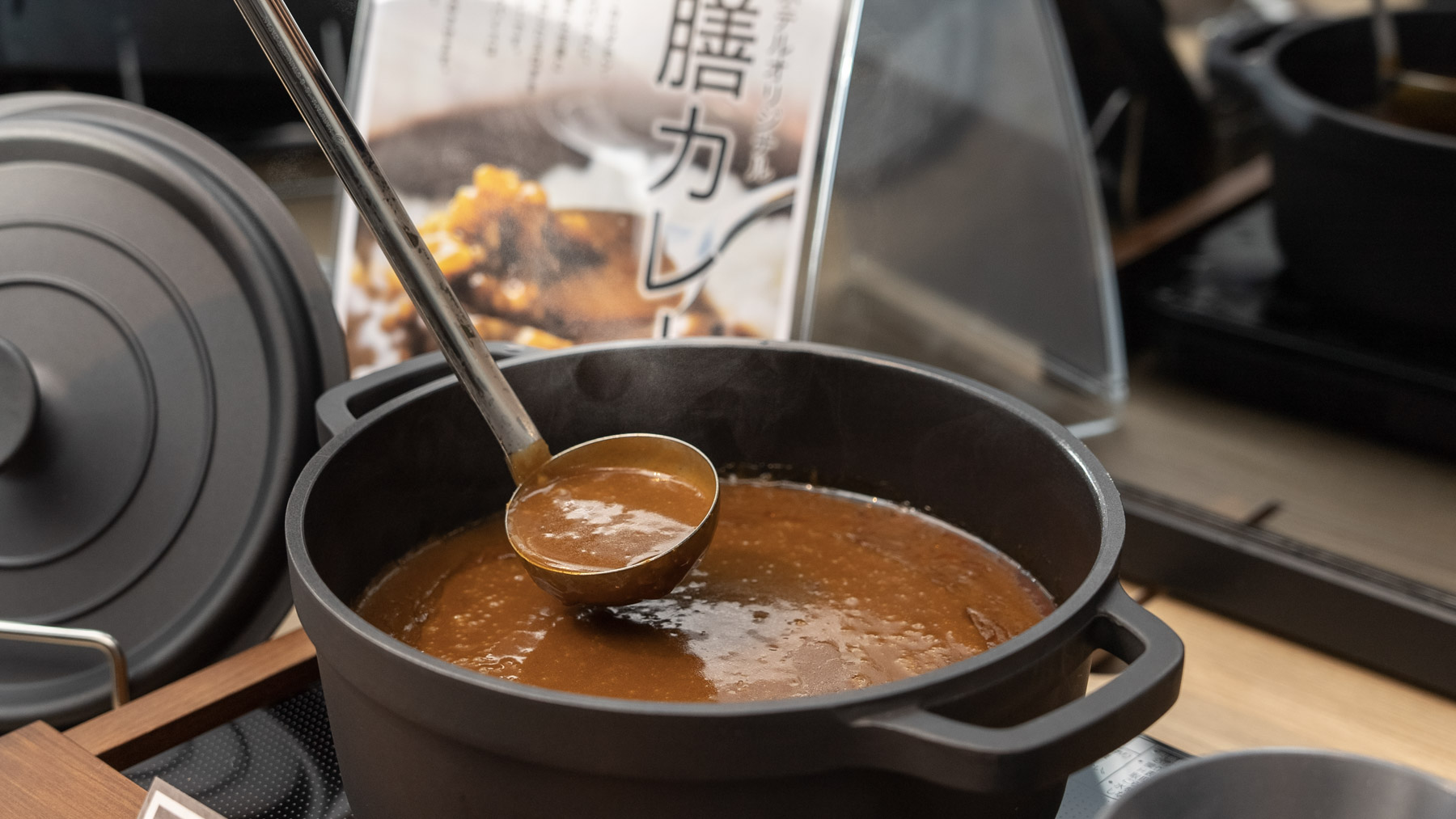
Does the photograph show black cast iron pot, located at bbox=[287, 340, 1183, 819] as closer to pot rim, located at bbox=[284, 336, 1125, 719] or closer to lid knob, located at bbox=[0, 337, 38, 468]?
pot rim, located at bbox=[284, 336, 1125, 719]

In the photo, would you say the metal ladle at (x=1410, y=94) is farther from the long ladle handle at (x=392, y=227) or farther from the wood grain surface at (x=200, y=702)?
the wood grain surface at (x=200, y=702)

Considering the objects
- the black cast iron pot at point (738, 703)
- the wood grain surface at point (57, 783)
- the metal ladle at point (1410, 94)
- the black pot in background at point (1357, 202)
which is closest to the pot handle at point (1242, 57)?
the black pot in background at point (1357, 202)

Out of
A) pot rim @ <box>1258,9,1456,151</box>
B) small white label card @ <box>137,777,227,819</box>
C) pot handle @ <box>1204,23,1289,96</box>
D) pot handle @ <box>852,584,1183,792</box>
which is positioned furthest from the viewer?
pot handle @ <box>1204,23,1289,96</box>

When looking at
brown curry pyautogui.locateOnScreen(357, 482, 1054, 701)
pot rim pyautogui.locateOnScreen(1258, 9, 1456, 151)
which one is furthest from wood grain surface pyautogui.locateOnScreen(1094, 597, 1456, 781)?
pot rim pyautogui.locateOnScreen(1258, 9, 1456, 151)

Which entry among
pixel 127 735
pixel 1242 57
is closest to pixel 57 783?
pixel 127 735

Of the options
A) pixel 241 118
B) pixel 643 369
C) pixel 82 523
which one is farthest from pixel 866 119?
pixel 241 118

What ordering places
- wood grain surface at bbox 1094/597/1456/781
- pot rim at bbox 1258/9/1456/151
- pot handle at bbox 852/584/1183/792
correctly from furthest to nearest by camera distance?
pot rim at bbox 1258/9/1456/151 < wood grain surface at bbox 1094/597/1456/781 < pot handle at bbox 852/584/1183/792

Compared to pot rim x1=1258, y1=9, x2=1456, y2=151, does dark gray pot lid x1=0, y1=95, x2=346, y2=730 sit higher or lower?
lower

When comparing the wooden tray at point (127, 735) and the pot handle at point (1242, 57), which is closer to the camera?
the wooden tray at point (127, 735)
